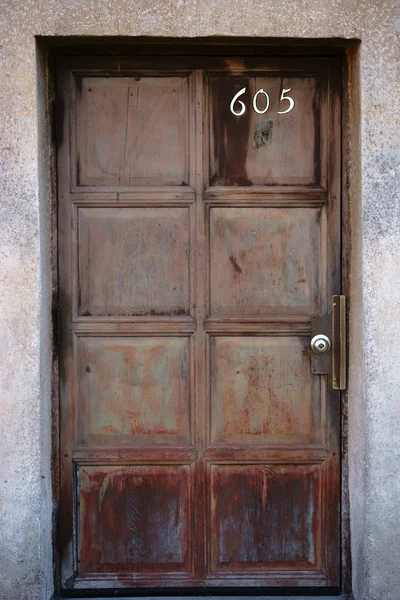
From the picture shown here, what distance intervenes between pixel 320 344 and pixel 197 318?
574 mm

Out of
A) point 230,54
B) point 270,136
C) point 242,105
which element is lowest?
point 270,136

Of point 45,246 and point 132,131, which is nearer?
point 45,246

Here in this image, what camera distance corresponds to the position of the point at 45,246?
3086 mm

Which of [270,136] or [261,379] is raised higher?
[270,136]

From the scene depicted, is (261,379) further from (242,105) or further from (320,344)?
(242,105)

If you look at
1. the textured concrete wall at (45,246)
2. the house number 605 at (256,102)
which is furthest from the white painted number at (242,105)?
the textured concrete wall at (45,246)

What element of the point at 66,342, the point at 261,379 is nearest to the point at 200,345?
the point at 261,379

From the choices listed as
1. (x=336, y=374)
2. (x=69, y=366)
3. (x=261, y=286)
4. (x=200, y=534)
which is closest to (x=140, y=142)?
(x=261, y=286)

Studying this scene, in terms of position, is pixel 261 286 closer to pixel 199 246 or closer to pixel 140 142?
pixel 199 246

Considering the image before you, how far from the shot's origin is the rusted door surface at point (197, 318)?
3.18 meters

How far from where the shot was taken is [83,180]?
3195mm

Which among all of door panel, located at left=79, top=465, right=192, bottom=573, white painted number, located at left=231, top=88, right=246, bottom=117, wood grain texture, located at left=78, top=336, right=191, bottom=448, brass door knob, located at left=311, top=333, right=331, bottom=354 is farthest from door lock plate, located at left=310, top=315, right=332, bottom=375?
white painted number, located at left=231, top=88, right=246, bottom=117

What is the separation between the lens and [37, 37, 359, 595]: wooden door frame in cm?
304

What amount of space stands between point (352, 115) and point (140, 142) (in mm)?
963
